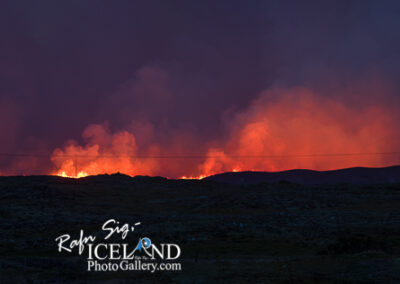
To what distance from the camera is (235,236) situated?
47625mm

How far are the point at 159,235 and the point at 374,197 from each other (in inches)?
2514

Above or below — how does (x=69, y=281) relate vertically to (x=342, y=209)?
below

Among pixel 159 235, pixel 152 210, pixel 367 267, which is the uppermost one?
pixel 152 210

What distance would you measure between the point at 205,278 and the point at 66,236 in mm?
27699

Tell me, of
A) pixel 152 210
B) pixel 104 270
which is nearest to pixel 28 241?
pixel 104 270

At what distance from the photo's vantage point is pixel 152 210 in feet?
281

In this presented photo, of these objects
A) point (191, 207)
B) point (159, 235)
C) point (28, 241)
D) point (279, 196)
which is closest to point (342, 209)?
point (279, 196)

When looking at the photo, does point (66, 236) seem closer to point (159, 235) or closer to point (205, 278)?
point (159, 235)

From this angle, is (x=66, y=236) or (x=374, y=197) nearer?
(x=66, y=236)

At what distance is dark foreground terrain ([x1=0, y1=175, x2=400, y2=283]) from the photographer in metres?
27.9

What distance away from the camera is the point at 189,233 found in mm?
49438

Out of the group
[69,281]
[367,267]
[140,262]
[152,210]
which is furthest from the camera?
[152,210]

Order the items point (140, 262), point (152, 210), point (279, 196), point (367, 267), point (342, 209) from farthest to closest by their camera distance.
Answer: point (279, 196) < point (152, 210) < point (342, 209) < point (140, 262) < point (367, 267)

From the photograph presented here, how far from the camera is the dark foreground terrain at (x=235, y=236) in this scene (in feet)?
91.5
